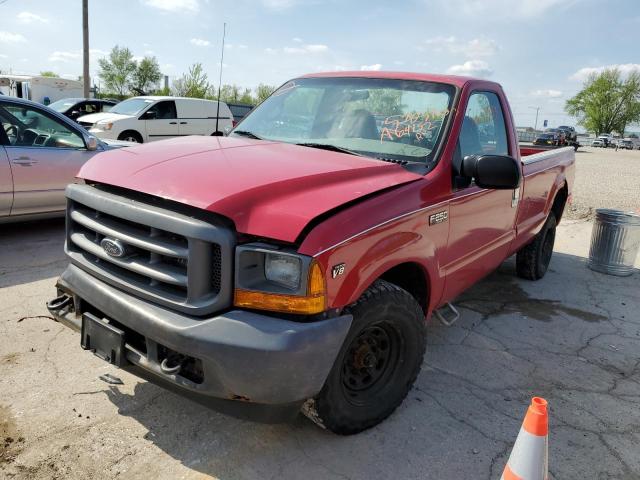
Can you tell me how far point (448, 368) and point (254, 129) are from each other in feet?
7.22

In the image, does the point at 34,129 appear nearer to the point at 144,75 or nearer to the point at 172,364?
the point at 172,364

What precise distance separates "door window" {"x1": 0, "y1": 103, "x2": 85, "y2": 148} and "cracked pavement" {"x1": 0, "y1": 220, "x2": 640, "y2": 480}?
212cm

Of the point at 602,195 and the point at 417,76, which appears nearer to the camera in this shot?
the point at 417,76

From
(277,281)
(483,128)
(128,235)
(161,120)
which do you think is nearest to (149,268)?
(128,235)

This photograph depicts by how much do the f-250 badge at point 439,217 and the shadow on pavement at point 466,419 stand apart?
3.56 feet

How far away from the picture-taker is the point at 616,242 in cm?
615

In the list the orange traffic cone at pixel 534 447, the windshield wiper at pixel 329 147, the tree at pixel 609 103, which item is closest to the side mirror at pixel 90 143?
the windshield wiper at pixel 329 147

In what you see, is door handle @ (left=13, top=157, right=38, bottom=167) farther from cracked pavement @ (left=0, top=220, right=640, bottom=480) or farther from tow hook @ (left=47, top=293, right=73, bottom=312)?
tow hook @ (left=47, top=293, right=73, bottom=312)

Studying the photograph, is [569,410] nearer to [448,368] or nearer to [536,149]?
[448,368]

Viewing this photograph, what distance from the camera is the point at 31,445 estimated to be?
2.54m

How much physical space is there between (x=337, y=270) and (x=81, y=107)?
1623 centimetres

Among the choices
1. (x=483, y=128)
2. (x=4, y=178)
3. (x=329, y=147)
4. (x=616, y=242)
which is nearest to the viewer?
(x=329, y=147)

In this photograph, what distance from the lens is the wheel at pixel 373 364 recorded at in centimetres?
243

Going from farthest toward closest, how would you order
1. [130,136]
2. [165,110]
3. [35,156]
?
[165,110], [130,136], [35,156]
